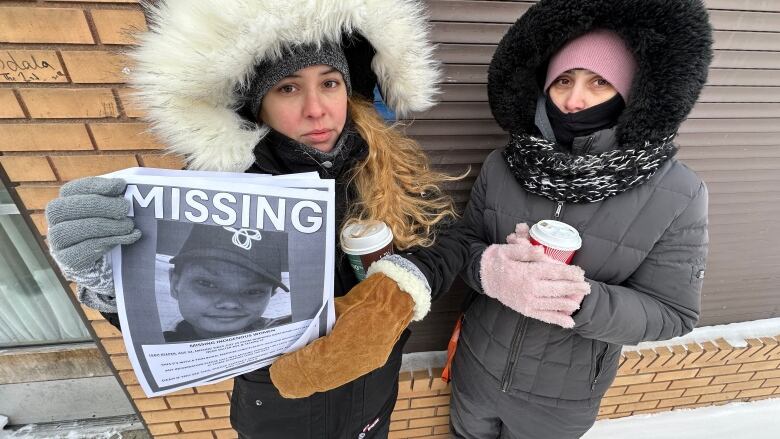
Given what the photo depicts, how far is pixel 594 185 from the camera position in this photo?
113 cm

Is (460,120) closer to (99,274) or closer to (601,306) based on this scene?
(601,306)

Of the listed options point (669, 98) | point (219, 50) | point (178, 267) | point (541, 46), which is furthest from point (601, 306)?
point (219, 50)

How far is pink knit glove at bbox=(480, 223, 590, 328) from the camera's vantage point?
1.05m

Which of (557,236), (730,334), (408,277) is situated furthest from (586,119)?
(730,334)

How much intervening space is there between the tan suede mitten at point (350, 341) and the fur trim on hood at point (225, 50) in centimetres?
48

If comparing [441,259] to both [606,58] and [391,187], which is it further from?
[606,58]

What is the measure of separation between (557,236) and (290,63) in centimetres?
89

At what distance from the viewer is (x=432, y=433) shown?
2207 mm

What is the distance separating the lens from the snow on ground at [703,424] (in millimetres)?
2334

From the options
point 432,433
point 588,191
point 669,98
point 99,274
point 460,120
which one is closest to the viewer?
point 99,274

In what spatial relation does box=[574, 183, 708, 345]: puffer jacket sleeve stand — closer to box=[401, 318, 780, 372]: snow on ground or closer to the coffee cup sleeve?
the coffee cup sleeve

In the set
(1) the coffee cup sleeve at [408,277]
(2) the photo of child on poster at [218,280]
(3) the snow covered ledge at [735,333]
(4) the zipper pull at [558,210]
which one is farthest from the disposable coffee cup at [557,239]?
(3) the snow covered ledge at [735,333]

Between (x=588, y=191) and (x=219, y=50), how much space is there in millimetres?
1117

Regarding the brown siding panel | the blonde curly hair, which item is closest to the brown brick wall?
the blonde curly hair
